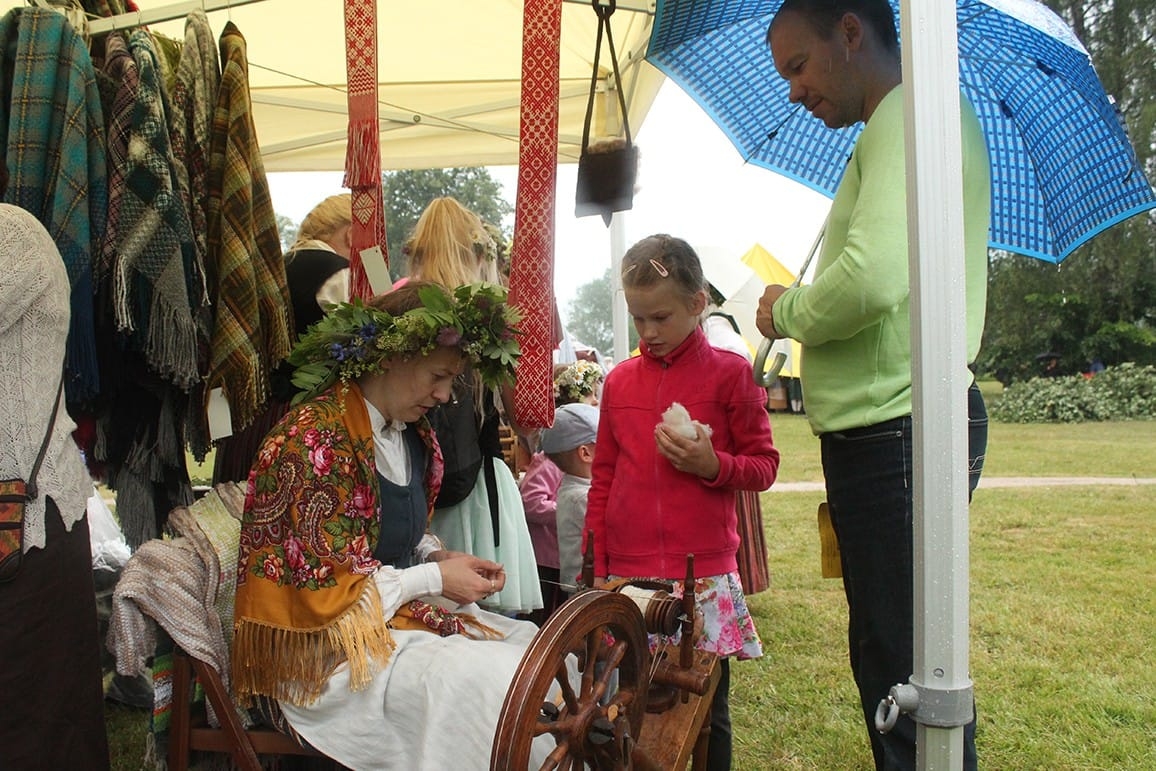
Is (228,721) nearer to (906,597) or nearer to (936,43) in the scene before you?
(906,597)

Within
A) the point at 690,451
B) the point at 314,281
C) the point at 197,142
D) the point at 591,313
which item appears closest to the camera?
the point at 197,142

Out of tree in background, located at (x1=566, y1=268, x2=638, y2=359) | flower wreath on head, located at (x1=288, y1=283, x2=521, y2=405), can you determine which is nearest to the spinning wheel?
flower wreath on head, located at (x1=288, y1=283, x2=521, y2=405)

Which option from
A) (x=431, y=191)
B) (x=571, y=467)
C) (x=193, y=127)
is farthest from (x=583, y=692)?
(x=431, y=191)

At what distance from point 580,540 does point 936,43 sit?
2.13 m

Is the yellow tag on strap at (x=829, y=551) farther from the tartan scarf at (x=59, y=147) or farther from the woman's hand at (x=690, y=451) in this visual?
the tartan scarf at (x=59, y=147)

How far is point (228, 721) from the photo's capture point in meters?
1.81

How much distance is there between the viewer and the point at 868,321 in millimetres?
1630

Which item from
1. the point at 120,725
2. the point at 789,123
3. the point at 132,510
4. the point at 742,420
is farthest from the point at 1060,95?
the point at 120,725

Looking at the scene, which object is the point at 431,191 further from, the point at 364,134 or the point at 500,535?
the point at 364,134

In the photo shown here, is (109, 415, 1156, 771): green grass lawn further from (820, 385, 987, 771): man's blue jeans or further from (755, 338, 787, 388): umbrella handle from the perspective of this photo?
(755, 338, 787, 388): umbrella handle

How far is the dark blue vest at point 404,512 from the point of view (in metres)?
1.95

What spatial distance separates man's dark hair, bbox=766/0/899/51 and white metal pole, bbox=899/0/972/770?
445 mm

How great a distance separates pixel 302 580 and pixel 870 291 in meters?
1.19

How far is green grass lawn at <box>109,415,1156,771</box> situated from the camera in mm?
3043
